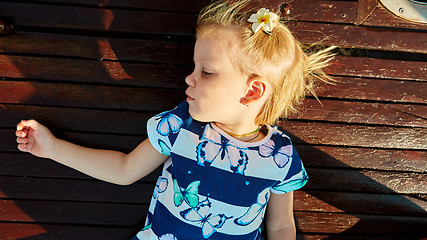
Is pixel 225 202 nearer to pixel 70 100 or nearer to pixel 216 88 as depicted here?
pixel 216 88

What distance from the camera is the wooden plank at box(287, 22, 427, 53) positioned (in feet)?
4.17

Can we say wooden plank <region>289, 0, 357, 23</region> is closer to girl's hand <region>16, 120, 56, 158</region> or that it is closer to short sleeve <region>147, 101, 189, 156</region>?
short sleeve <region>147, 101, 189, 156</region>

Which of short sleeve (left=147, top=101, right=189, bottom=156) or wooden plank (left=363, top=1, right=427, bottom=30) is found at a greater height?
wooden plank (left=363, top=1, right=427, bottom=30)

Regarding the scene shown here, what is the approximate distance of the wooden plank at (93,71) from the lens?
4.06ft

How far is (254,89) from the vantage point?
1.00 meters

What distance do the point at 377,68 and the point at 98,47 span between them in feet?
3.59

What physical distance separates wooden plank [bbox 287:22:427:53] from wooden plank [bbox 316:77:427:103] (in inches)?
5.2

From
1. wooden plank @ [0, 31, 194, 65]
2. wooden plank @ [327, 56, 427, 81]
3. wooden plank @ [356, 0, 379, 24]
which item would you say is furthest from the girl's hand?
wooden plank @ [356, 0, 379, 24]

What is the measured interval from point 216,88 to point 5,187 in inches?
39.0

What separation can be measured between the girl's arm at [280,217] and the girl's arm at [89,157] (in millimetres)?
437

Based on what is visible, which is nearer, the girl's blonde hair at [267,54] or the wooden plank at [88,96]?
A: the girl's blonde hair at [267,54]

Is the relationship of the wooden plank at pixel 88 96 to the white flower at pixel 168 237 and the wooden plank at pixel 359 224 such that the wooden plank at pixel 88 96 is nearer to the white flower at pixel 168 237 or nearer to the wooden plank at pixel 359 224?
the white flower at pixel 168 237

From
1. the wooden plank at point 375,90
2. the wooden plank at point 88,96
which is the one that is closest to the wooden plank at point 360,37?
the wooden plank at point 375,90

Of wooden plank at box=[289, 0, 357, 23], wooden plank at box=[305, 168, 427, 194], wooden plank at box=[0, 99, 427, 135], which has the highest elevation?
wooden plank at box=[289, 0, 357, 23]
